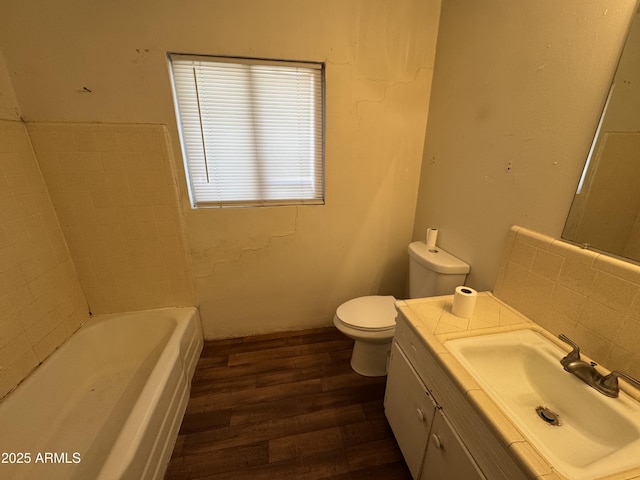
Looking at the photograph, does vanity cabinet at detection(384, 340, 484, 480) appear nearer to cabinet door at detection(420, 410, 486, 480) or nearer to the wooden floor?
cabinet door at detection(420, 410, 486, 480)

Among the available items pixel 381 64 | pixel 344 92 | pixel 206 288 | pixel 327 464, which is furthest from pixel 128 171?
pixel 327 464

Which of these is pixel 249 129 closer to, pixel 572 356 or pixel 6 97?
pixel 6 97

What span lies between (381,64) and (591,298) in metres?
1.47

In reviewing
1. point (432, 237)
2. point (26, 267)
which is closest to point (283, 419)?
point (432, 237)

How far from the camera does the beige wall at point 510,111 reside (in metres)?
0.81

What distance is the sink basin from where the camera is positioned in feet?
1.83

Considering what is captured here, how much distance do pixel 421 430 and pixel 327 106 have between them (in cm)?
164

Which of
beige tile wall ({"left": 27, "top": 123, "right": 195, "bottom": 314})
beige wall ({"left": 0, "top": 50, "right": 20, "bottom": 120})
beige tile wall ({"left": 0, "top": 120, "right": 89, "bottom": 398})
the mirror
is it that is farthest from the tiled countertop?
beige wall ({"left": 0, "top": 50, "right": 20, "bottom": 120})

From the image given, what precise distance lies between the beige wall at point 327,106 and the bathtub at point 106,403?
25 cm

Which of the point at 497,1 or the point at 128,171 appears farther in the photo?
the point at 128,171

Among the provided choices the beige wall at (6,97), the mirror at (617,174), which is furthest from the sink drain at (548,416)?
the beige wall at (6,97)

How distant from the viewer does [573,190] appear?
2.82 ft

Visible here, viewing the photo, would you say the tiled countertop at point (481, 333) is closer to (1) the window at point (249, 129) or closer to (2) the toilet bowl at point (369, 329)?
(2) the toilet bowl at point (369, 329)

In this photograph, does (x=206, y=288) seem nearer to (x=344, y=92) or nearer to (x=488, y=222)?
(x=344, y=92)
